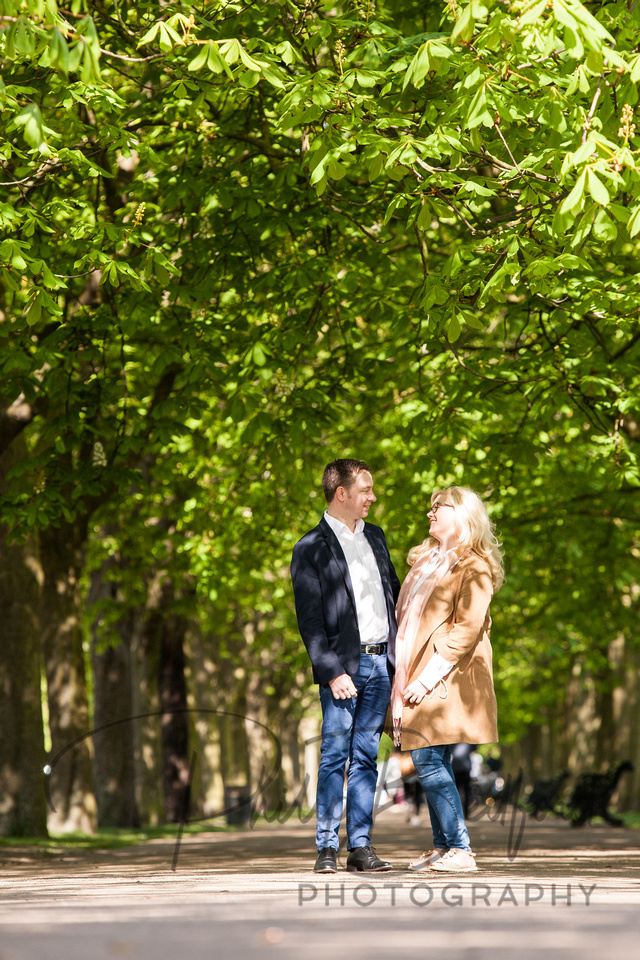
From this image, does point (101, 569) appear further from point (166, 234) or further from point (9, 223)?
point (9, 223)

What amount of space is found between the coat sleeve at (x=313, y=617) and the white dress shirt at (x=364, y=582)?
0.73ft

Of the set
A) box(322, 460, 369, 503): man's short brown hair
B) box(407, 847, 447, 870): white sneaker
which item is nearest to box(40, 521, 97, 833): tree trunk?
box(322, 460, 369, 503): man's short brown hair

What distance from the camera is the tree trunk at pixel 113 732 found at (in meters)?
17.8

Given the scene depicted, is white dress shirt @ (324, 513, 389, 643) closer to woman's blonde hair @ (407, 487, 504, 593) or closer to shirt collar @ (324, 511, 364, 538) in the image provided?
shirt collar @ (324, 511, 364, 538)

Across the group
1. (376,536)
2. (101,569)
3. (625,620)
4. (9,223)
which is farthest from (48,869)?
(625,620)

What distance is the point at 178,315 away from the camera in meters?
11.0

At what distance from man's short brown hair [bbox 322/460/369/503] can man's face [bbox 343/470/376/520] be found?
0.03 m

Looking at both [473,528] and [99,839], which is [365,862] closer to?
[473,528]

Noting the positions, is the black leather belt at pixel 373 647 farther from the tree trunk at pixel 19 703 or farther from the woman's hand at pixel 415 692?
the tree trunk at pixel 19 703

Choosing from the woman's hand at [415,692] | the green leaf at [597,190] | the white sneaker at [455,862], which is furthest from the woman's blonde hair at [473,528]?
the green leaf at [597,190]

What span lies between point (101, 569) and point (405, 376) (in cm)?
820

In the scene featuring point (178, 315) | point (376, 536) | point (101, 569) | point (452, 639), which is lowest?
point (452, 639)

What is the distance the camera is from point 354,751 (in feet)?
22.8

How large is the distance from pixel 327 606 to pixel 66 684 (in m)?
8.49
